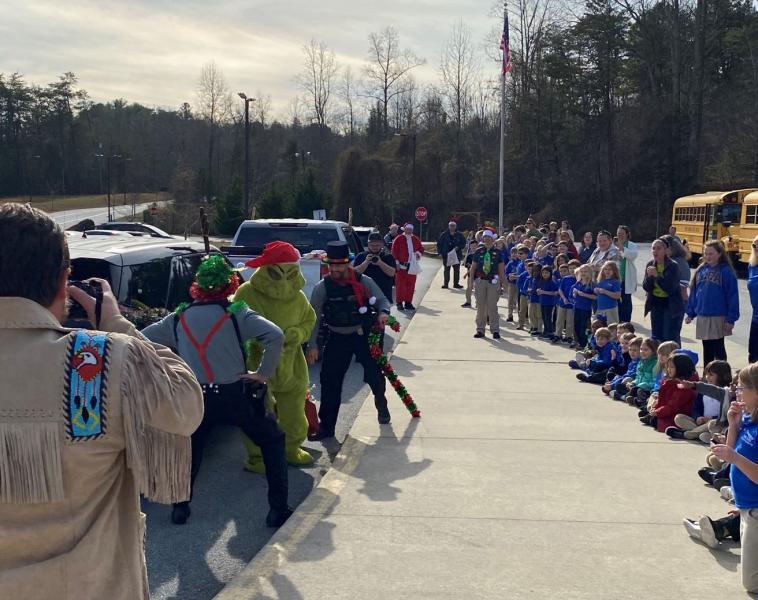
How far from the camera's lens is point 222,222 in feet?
188

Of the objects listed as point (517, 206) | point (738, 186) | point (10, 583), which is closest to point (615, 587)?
point (10, 583)

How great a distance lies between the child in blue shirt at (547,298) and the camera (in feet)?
47.6

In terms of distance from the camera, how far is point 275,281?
22.8 ft

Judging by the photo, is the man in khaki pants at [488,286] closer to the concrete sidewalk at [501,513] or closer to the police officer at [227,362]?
the concrete sidewalk at [501,513]

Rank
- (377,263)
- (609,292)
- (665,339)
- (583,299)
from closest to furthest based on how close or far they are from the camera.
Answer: (665,339) < (609,292) < (583,299) < (377,263)

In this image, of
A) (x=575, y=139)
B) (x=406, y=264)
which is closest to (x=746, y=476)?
(x=406, y=264)

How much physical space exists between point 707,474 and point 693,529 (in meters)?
1.28

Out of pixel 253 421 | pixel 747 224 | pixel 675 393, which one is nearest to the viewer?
pixel 253 421

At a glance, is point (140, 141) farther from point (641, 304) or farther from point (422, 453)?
point (422, 453)

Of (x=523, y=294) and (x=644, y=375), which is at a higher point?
(x=523, y=294)

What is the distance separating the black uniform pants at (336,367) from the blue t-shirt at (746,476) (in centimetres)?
366

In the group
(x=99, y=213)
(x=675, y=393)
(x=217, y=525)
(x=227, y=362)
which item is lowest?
(x=217, y=525)

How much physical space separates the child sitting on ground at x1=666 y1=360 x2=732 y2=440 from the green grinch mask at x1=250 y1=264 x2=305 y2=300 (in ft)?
11.6

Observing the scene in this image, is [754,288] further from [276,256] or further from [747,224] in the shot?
[747,224]
